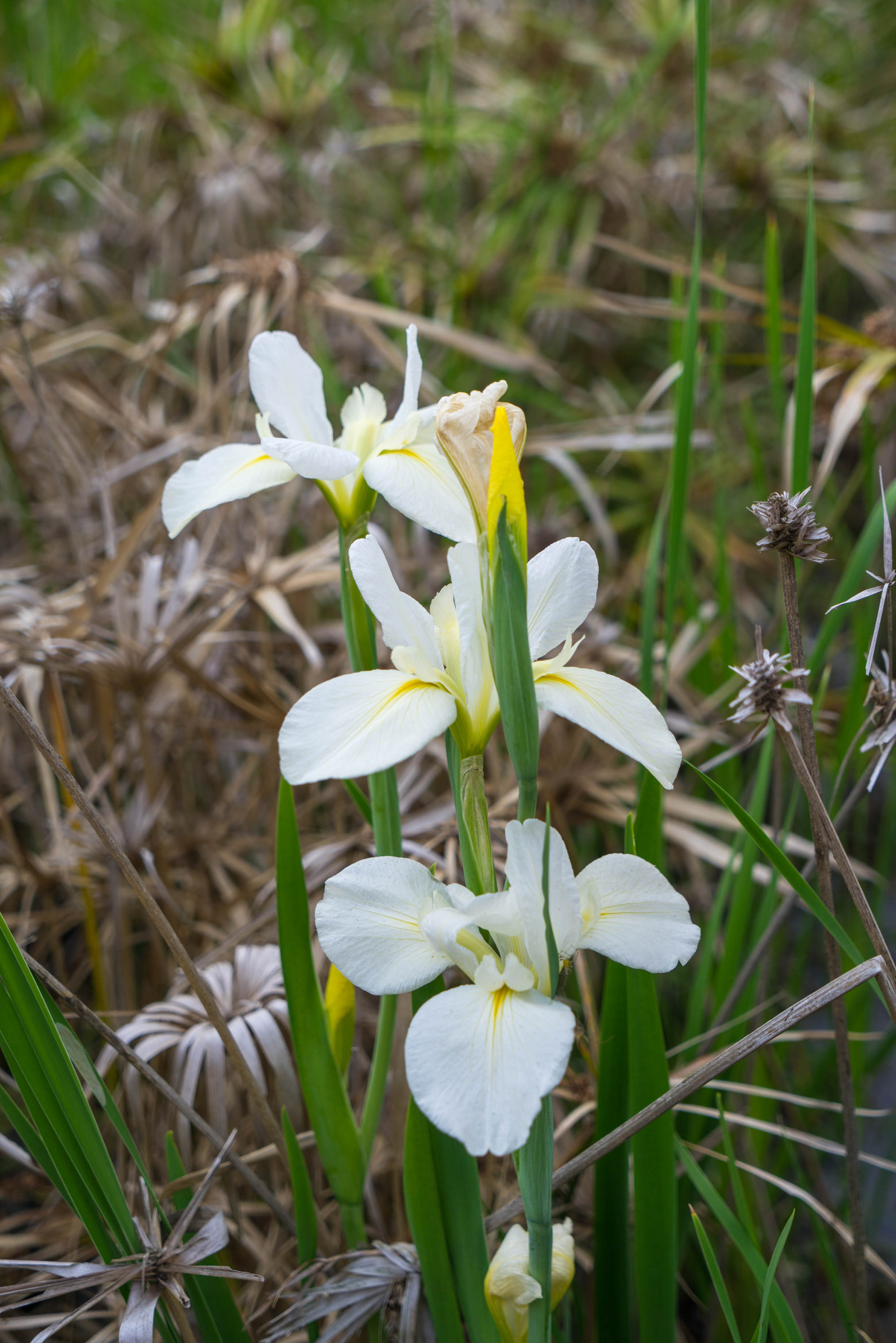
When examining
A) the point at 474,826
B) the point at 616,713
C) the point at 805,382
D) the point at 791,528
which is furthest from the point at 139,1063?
the point at 805,382

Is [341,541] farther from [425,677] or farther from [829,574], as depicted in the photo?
[829,574]

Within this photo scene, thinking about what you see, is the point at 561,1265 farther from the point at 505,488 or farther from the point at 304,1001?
the point at 505,488

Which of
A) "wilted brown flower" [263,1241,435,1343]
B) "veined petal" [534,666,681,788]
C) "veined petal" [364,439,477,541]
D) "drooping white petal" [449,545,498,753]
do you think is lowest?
"wilted brown flower" [263,1241,435,1343]

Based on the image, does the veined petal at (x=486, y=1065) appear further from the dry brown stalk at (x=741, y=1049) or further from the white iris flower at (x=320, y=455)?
the white iris flower at (x=320, y=455)

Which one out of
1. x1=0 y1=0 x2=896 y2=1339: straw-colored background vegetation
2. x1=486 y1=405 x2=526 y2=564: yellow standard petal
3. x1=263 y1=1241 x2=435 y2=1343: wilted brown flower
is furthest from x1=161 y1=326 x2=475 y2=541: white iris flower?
x1=263 y1=1241 x2=435 y2=1343: wilted brown flower

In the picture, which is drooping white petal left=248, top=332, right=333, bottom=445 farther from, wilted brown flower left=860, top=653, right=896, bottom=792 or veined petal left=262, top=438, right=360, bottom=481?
wilted brown flower left=860, top=653, right=896, bottom=792

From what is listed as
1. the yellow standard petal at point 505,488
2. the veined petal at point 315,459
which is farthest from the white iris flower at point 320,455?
the yellow standard petal at point 505,488

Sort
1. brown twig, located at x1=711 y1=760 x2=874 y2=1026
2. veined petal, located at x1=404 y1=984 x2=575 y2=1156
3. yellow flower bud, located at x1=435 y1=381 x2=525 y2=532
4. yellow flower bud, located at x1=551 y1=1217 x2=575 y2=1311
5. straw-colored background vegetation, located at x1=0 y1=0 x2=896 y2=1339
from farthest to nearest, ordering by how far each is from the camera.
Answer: straw-colored background vegetation, located at x1=0 y1=0 x2=896 y2=1339 < brown twig, located at x1=711 y1=760 x2=874 y2=1026 < yellow flower bud, located at x1=551 y1=1217 x2=575 y2=1311 < yellow flower bud, located at x1=435 y1=381 x2=525 y2=532 < veined petal, located at x1=404 y1=984 x2=575 y2=1156
